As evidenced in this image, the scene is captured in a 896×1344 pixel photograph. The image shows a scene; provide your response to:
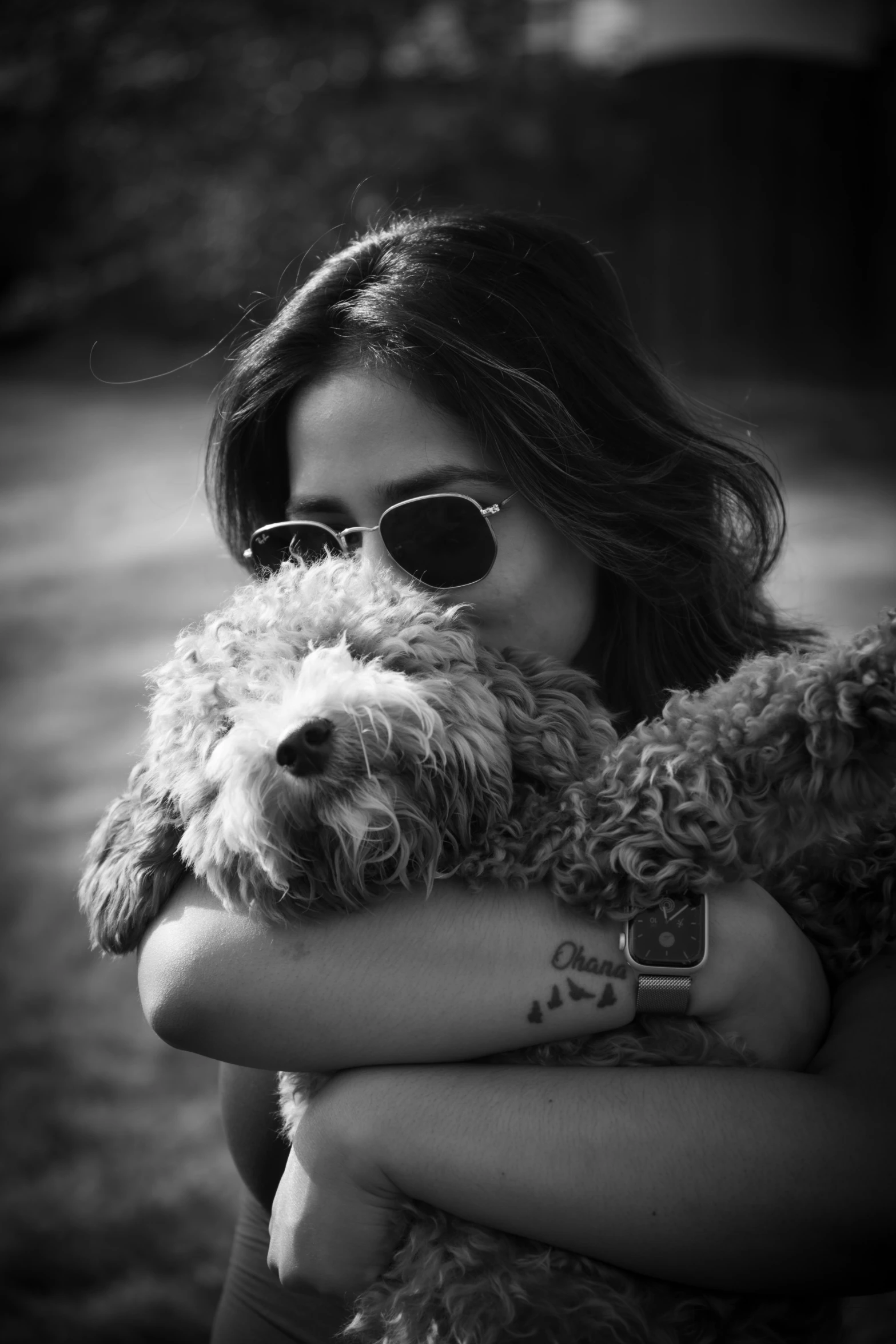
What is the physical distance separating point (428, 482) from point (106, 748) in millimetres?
5355

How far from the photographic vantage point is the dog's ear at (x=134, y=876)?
6.11 ft

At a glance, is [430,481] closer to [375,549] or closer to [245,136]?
[375,549]

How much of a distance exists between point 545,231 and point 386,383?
62 cm

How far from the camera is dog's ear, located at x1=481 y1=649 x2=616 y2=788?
1.90 metres

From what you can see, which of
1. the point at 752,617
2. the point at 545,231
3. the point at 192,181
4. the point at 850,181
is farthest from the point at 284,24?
the point at 752,617

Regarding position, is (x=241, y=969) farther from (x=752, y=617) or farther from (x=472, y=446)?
(x=752, y=617)

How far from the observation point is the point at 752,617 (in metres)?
2.47

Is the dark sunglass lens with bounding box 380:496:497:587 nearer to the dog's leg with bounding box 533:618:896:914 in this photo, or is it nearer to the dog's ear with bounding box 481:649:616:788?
the dog's ear with bounding box 481:649:616:788

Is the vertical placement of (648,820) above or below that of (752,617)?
below

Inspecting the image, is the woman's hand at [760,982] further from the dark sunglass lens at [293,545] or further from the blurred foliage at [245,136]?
the blurred foliage at [245,136]

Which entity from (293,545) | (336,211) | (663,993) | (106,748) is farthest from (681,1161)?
(336,211)

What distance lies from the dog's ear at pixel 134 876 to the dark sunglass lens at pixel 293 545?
591 mm

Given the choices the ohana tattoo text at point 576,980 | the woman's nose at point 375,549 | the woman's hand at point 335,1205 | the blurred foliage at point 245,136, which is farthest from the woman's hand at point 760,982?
the blurred foliage at point 245,136

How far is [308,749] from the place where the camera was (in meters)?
1.66
